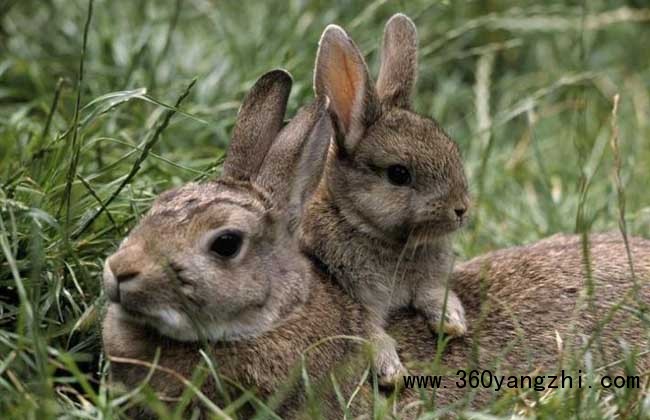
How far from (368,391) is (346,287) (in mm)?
520

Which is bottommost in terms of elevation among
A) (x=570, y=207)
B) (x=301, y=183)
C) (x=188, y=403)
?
(x=570, y=207)

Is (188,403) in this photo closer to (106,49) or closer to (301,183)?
(301,183)

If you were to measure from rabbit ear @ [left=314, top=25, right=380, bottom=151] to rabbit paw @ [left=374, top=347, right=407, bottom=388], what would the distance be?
38.8 inches

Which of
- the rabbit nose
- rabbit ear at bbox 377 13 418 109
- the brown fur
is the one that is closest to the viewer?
the rabbit nose

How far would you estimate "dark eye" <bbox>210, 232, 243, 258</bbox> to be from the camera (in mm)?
4887

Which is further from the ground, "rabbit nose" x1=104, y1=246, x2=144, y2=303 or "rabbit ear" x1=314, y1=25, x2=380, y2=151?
"rabbit ear" x1=314, y1=25, x2=380, y2=151

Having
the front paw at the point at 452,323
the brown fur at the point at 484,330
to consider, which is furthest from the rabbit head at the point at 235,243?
the front paw at the point at 452,323

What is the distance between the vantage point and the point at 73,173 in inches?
212

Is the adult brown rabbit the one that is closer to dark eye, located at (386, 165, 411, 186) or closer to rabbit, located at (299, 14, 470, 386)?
rabbit, located at (299, 14, 470, 386)

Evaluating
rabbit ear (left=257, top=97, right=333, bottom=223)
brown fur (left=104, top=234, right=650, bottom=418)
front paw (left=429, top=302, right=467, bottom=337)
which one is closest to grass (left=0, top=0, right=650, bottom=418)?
brown fur (left=104, top=234, right=650, bottom=418)

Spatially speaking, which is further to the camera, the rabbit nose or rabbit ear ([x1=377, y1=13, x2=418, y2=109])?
rabbit ear ([x1=377, y1=13, x2=418, y2=109])

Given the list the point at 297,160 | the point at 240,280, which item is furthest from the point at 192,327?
the point at 297,160

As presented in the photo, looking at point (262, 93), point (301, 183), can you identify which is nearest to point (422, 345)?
point (301, 183)

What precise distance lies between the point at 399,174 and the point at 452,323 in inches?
27.0
